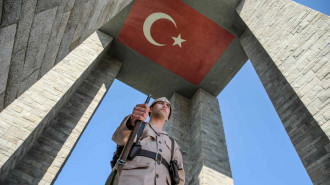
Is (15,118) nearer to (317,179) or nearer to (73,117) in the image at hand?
→ (73,117)

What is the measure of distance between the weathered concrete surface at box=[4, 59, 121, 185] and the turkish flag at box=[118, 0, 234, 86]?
193 cm

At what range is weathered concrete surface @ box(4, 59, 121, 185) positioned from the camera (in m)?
4.84

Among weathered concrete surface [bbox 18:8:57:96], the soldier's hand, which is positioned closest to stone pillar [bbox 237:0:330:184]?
the soldier's hand

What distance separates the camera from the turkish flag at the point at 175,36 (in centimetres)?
782

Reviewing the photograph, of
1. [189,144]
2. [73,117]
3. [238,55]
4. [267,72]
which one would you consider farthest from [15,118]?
[238,55]

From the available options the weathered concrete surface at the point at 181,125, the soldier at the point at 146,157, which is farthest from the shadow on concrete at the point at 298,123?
the weathered concrete surface at the point at 181,125

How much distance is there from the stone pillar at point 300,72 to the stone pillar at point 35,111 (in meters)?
4.98

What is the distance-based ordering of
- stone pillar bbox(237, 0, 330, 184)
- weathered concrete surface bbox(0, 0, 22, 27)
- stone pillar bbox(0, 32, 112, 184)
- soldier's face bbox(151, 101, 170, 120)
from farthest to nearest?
stone pillar bbox(0, 32, 112, 184) → stone pillar bbox(237, 0, 330, 184) → soldier's face bbox(151, 101, 170, 120) → weathered concrete surface bbox(0, 0, 22, 27)

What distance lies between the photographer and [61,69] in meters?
6.03

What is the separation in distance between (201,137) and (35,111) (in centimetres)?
494

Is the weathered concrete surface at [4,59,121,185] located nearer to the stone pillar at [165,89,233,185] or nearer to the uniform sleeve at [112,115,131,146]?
the stone pillar at [165,89,233,185]

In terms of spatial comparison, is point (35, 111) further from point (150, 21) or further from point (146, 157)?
point (150, 21)

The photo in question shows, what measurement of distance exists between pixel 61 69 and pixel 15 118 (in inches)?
77.8

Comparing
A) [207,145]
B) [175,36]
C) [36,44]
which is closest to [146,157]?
[36,44]
